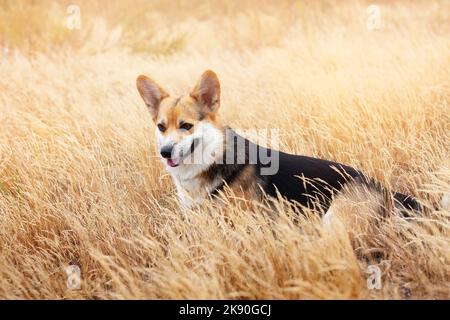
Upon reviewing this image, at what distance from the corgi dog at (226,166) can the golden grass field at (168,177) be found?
0.57 ft

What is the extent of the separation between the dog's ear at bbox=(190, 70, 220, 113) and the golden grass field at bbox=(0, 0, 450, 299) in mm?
825

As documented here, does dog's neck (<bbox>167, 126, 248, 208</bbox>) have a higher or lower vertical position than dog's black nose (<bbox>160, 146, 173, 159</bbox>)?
lower

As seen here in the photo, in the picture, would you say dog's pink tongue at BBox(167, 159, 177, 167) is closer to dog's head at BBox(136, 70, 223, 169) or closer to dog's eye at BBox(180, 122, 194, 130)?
dog's head at BBox(136, 70, 223, 169)

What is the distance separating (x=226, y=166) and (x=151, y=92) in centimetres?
93

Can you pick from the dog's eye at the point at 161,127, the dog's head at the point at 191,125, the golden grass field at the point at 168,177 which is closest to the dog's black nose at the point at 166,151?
the dog's head at the point at 191,125

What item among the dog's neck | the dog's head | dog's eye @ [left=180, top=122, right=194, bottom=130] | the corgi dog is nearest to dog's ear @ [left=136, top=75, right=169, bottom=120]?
the dog's head

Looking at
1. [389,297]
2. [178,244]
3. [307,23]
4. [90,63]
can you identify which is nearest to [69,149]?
[178,244]

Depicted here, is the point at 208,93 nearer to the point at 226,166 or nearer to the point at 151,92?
the point at 151,92

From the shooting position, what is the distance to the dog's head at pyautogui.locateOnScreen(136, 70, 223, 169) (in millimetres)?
3865

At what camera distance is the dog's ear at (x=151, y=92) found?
423 centimetres

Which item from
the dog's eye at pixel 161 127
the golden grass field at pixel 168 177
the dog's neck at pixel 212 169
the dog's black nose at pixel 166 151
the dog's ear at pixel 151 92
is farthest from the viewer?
the dog's ear at pixel 151 92

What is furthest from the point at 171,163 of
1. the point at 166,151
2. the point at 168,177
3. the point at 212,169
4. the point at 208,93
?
the point at 168,177

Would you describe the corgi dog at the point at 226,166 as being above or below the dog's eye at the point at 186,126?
below

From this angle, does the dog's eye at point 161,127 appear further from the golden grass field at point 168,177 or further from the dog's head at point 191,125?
the golden grass field at point 168,177
